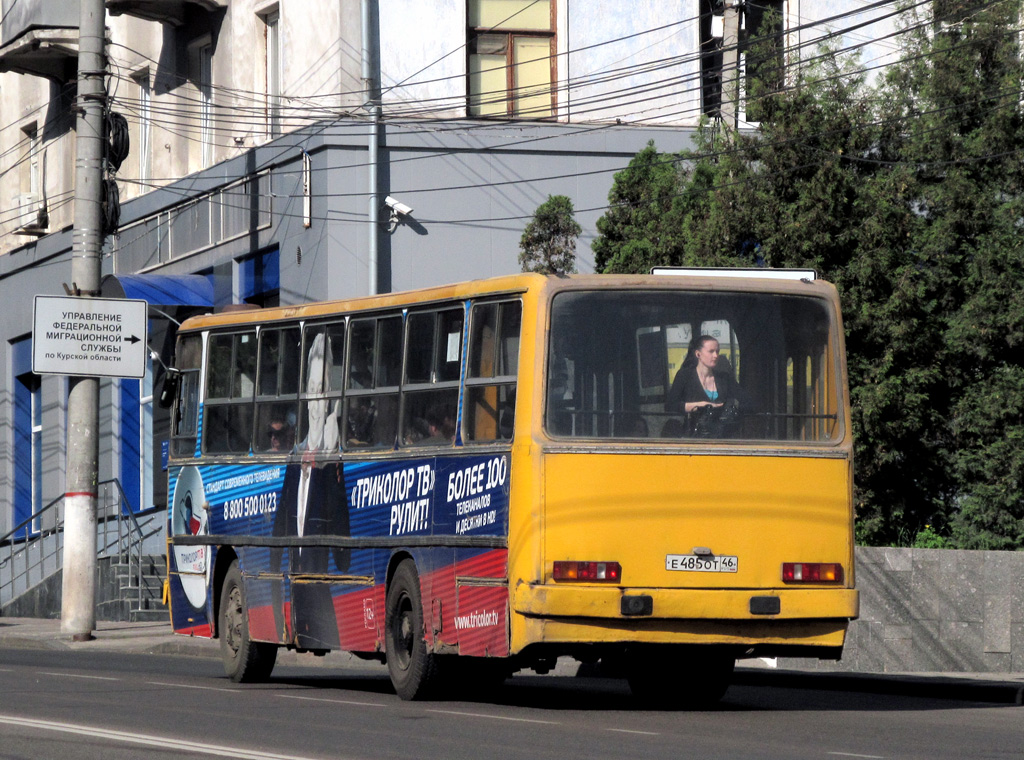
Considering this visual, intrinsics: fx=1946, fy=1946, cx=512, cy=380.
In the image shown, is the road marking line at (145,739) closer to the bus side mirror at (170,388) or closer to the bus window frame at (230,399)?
the bus window frame at (230,399)

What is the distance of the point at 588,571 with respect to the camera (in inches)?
484

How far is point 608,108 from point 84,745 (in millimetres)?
19527

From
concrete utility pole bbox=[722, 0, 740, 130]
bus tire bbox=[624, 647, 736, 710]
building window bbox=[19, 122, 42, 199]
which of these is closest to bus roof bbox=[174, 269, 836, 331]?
bus tire bbox=[624, 647, 736, 710]

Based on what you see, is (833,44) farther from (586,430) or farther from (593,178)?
(586,430)

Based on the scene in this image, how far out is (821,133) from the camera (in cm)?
1984

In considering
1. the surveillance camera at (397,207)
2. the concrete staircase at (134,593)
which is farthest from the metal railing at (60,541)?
the surveillance camera at (397,207)

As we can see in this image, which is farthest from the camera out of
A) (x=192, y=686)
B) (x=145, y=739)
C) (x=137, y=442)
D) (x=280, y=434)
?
(x=137, y=442)

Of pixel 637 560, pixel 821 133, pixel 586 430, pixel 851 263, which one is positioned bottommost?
pixel 637 560

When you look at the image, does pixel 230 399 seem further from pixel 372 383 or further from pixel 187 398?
pixel 372 383

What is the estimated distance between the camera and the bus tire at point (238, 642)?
53.5ft

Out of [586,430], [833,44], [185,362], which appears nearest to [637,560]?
[586,430]

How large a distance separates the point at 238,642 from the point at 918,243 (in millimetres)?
8402

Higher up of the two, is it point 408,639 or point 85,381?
point 85,381

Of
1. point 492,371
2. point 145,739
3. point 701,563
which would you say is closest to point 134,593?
point 492,371
